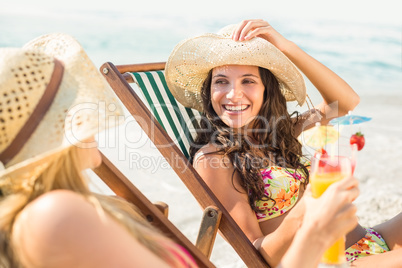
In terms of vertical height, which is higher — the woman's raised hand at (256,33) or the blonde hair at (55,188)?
the woman's raised hand at (256,33)

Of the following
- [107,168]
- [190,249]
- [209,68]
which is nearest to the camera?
[190,249]

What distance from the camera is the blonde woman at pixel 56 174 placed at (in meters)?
1.11

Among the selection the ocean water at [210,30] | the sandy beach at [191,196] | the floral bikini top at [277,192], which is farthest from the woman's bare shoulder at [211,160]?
the ocean water at [210,30]

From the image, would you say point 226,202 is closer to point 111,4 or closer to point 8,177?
point 8,177

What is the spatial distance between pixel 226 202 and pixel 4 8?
2033 cm

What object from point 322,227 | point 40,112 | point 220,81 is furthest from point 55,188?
point 220,81

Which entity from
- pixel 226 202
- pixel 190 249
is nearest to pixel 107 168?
pixel 190 249

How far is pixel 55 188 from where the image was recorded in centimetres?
127

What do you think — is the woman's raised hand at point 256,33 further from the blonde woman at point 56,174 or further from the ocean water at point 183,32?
the ocean water at point 183,32

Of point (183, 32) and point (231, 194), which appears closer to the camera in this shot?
Answer: point (231, 194)

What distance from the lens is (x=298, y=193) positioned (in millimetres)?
2588

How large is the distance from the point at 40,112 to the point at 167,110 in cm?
178

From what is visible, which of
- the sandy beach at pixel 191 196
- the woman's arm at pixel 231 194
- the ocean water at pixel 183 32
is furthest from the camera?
the ocean water at pixel 183 32

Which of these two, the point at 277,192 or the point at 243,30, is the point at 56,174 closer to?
the point at 277,192
